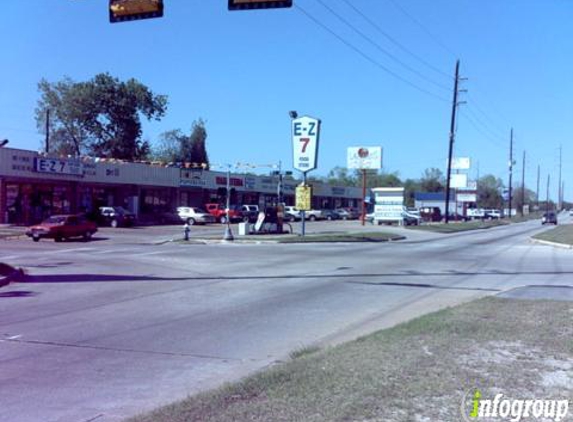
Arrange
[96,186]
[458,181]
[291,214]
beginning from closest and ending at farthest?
[96,186] → [291,214] → [458,181]

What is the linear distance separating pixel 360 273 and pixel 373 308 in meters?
6.30

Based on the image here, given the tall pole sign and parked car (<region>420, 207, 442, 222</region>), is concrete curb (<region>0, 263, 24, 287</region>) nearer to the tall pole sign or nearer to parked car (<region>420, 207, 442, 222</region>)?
the tall pole sign

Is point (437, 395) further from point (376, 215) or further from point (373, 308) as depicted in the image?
point (376, 215)

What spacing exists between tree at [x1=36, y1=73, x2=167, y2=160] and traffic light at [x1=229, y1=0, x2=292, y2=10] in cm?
6659

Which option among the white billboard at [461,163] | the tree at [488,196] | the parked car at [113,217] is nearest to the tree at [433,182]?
the tree at [488,196]

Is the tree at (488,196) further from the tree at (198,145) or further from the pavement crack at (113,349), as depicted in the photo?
the pavement crack at (113,349)

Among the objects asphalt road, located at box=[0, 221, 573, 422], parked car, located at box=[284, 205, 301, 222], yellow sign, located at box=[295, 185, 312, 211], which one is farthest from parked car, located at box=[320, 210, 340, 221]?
asphalt road, located at box=[0, 221, 573, 422]

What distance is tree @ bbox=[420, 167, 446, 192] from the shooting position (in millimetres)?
172375

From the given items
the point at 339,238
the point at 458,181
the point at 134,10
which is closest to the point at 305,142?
the point at 339,238

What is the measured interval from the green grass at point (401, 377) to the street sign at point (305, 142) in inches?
1161

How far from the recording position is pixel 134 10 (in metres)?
12.3

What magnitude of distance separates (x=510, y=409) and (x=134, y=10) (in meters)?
10.2

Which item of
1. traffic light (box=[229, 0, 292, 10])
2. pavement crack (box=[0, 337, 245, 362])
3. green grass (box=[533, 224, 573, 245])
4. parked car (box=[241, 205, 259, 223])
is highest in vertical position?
traffic light (box=[229, 0, 292, 10])

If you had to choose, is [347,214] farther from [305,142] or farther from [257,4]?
[257,4]
